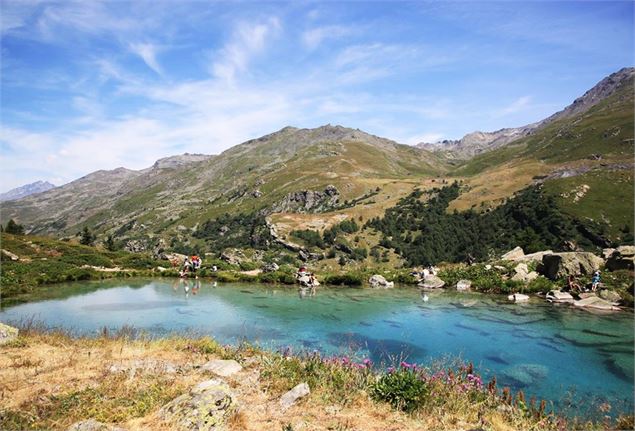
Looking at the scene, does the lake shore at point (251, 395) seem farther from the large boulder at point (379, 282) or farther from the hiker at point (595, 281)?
the large boulder at point (379, 282)

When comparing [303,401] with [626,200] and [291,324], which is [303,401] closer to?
[291,324]

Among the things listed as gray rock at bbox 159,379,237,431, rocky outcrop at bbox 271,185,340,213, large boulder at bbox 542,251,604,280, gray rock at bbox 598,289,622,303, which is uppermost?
rocky outcrop at bbox 271,185,340,213

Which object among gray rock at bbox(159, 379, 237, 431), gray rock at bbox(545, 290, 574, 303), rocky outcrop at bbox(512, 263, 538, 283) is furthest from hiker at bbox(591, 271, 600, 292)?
gray rock at bbox(159, 379, 237, 431)

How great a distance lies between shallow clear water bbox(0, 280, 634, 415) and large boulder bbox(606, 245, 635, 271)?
32.8 feet

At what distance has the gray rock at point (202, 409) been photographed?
10.2 meters

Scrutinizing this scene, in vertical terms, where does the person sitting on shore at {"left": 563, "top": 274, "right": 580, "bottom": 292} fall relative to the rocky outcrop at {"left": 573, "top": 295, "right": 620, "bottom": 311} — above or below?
above

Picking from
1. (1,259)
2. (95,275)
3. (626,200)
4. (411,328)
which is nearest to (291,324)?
Answer: (411,328)

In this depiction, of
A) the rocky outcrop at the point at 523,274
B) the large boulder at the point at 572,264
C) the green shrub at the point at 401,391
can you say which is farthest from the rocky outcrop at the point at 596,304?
the green shrub at the point at 401,391

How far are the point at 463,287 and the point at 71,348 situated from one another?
1593 inches

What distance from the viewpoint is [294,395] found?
42.0ft

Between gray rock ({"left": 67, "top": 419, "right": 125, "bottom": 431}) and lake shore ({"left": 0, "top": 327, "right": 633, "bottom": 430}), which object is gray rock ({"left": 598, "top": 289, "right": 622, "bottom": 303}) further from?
gray rock ({"left": 67, "top": 419, "right": 125, "bottom": 431})

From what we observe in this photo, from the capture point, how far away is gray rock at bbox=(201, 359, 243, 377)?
15.2m

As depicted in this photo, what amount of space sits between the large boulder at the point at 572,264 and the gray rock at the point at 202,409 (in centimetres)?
4070

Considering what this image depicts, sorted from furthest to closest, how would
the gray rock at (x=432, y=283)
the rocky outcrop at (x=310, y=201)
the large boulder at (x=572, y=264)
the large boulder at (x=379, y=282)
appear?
the rocky outcrop at (x=310, y=201)
the large boulder at (x=379, y=282)
the gray rock at (x=432, y=283)
the large boulder at (x=572, y=264)
